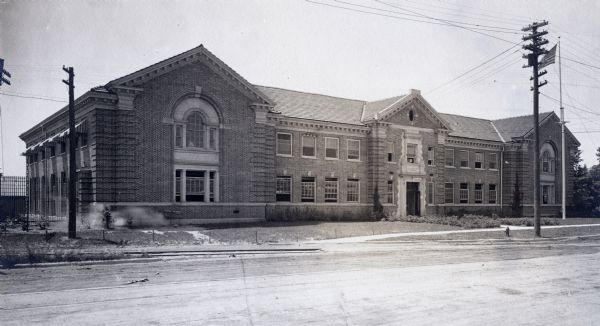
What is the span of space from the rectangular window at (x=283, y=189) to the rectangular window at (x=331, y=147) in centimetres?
403

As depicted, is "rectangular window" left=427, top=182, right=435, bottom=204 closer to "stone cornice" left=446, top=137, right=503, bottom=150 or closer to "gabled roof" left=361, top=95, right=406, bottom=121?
"stone cornice" left=446, top=137, right=503, bottom=150

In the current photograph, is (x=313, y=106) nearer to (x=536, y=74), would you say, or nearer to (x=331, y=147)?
(x=331, y=147)

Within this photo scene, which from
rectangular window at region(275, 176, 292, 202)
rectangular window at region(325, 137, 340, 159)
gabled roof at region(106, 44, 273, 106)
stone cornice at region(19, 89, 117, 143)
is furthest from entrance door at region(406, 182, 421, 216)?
stone cornice at region(19, 89, 117, 143)

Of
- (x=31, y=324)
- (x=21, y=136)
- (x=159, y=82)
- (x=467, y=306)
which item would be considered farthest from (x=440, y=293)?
(x=21, y=136)

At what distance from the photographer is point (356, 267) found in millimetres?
14477

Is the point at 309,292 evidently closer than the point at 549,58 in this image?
Yes

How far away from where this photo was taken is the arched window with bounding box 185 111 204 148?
29.9 metres

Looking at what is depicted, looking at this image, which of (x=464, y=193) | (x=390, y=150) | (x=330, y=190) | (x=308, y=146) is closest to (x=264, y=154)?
(x=308, y=146)

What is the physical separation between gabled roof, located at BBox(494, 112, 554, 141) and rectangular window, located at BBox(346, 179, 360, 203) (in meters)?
20.2

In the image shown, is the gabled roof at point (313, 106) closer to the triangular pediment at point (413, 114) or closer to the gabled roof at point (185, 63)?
the triangular pediment at point (413, 114)

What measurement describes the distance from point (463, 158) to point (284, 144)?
1997cm

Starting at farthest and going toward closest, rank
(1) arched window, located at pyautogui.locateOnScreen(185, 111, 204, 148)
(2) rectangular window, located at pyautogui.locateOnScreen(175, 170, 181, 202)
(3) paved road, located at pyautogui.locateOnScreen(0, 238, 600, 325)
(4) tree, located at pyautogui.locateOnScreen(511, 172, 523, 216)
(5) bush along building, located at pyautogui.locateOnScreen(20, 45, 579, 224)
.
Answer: (4) tree, located at pyautogui.locateOnScreen(511, 172, 523, 216), (1) arched window, located at pyautogui.locateOnScreen(185, 111, 204, 148), (2) rectangular window, located at pyautogui.locateOnScreen(175, 170, 181, 202), (5) bush along building, located at pyautogui.locateOnScreen(20, 45, 579, 224), (3) paved road, located at pyautogui.locateOnScreen(0, 238, 600, 325)

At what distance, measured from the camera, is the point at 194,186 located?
1188 inches

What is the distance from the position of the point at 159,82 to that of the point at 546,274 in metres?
22.7
